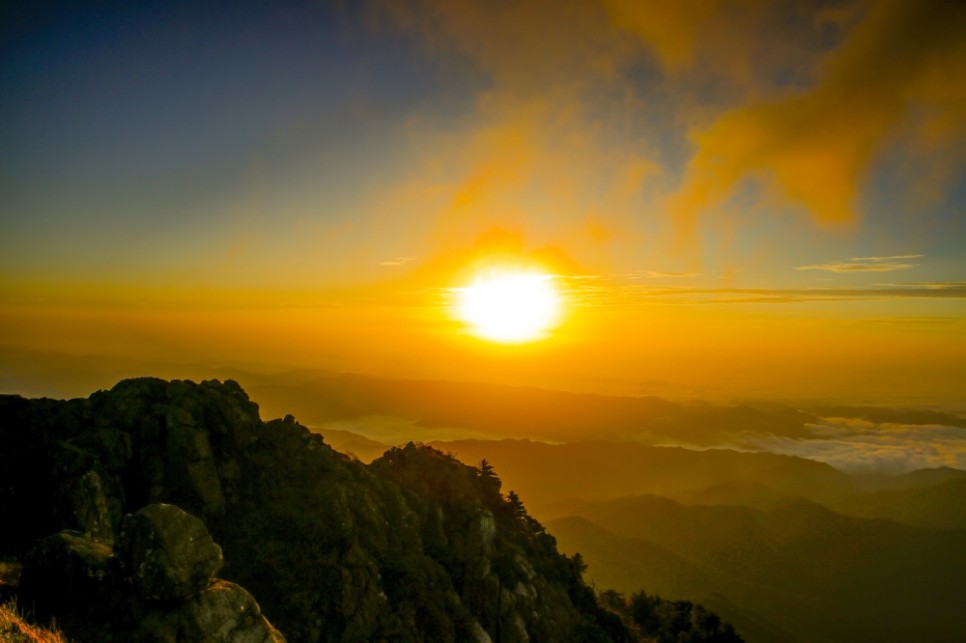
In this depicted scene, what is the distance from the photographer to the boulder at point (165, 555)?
16.7 metres

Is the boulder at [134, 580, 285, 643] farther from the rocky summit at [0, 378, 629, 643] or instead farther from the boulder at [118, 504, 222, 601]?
the boulder at [118, 504, 222, 601]

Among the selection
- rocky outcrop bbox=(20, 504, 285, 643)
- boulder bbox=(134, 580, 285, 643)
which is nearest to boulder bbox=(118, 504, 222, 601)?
rocky outcrop bbox=(20, 504, 285, 643)

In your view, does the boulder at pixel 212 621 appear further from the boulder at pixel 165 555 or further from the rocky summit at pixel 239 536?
the boulder at pixel 165 555

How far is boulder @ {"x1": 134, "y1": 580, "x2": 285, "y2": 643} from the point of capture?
1658 centimetres

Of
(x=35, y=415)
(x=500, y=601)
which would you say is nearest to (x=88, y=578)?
(x=35, y=415)

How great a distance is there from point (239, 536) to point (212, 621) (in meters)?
18.5

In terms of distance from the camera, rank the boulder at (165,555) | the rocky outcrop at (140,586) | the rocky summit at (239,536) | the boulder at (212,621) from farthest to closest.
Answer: the rocky summit at (239,536)
the boulder at (165,555)
the boulder at (212,621)
the rocky outcrop at (140,586)

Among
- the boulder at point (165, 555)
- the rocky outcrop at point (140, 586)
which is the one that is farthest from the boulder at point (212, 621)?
the boulder at point (165, 555)

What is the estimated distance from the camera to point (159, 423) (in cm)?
3609

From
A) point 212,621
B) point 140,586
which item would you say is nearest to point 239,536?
point 212,621

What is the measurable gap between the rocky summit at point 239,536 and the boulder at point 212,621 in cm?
6

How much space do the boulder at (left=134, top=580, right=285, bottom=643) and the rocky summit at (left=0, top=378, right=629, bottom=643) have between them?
0.18 feet

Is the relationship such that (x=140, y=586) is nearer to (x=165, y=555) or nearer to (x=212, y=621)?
(x=165, y=555)

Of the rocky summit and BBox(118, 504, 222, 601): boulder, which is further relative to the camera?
the rocky summit
